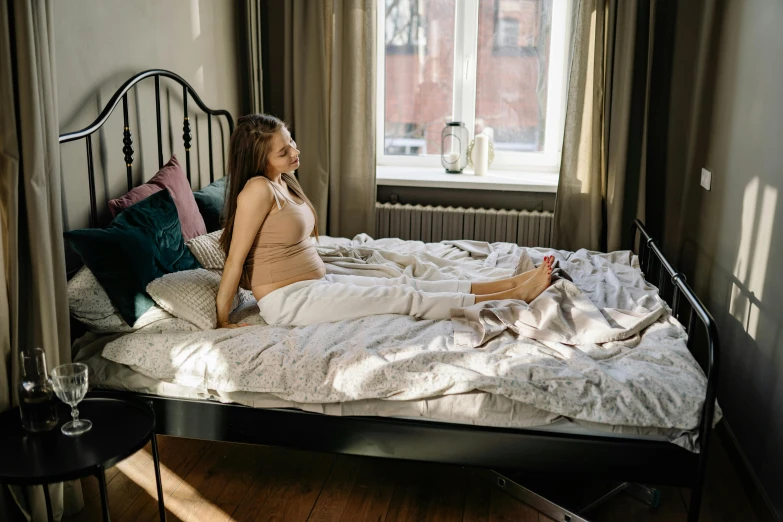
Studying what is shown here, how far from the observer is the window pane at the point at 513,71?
3973 millimetres

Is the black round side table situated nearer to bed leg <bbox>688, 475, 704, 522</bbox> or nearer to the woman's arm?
the woman's arm

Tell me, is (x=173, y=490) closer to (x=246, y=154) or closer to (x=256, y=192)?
(x=256, y=192)

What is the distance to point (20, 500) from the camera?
194cm

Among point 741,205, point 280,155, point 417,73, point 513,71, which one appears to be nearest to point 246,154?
point 280,155

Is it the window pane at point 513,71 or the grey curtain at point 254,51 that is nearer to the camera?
the grey curtain at point 254,51

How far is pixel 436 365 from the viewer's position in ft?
6.64

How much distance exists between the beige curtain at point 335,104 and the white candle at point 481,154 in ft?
1.95

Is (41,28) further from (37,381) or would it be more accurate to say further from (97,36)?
(37,381)

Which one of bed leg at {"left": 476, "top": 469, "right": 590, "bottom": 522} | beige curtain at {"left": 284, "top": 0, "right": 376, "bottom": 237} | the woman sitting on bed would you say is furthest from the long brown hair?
beige curtain at {"left": 284, "top": 0, "right": 376, "bottom": 237}

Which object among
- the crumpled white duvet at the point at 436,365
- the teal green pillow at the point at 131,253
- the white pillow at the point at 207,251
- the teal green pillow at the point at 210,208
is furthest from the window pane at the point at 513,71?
the teal green pillow at the point at 131,253

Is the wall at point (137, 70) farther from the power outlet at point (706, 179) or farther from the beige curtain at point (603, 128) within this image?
the power outlet at point (706, 179)

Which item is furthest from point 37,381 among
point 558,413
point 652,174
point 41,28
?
point 652,174

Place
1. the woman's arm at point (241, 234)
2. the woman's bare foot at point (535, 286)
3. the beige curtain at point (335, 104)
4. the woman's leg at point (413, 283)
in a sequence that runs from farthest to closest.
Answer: the beige curtain at point (335, 104) → the woman's leg at point (413, 283) → the woman's bare foot at point (535, 286) → the woman's arm at point (241, 234)

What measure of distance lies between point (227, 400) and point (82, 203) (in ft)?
3.09
